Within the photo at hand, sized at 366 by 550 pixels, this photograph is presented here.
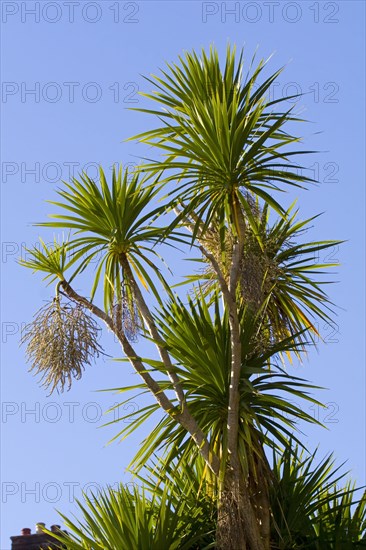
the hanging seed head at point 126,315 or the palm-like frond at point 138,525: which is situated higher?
the hanging seed head at point 126,315

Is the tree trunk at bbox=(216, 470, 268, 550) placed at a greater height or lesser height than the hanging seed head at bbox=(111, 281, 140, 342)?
lesser

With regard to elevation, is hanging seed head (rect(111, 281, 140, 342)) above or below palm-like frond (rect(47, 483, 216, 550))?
above

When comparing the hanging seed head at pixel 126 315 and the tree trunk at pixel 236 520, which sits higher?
the hanging seed head at pixel 126 315

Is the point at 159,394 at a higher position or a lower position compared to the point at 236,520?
higher

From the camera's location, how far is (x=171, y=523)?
10500mm

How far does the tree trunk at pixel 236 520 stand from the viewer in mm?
10055

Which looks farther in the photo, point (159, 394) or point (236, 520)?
point (159, 394)

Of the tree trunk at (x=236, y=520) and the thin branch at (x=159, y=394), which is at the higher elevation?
the thin branch at (x=159, y=394)

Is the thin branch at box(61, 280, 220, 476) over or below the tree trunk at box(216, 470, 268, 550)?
over

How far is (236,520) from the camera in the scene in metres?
10.1

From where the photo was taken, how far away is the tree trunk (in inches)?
396

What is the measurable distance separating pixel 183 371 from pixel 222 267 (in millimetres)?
1082

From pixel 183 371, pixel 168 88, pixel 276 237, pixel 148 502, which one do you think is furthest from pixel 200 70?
pixel 148 502

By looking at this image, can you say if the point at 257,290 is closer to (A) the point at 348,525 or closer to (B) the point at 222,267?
(B) the point at 222,267
